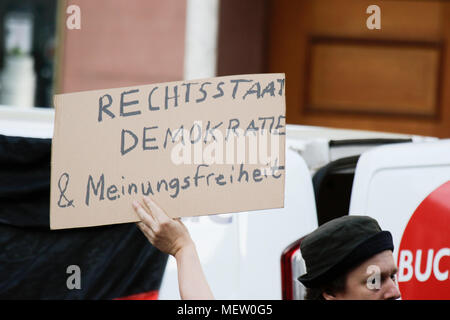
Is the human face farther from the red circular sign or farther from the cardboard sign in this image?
the red circular sign

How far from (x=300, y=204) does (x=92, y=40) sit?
460cm

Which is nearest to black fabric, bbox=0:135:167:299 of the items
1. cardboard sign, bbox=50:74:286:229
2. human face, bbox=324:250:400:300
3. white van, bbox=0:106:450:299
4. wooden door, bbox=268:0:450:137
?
white van, bbox=0:106:450:299

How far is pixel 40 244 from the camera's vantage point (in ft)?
8.87

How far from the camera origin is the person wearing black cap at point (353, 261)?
1.97m

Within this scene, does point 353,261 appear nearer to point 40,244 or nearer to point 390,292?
point 390,292

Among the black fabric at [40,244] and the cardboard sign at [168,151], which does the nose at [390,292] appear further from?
the black fabric at [40,244]

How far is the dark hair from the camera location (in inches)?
78.4

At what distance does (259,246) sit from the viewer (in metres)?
2.80

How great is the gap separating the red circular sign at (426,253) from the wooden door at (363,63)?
189 inches

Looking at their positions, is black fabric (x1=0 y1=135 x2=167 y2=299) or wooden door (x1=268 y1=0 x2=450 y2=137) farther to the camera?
wooden door (x1=268 y1=0 x2=450 y2=137)

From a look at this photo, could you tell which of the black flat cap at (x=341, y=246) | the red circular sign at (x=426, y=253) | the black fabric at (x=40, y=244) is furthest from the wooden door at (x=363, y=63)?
the black flat cap at (x=341, y=246)

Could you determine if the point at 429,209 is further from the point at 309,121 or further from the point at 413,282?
the point at 309,121

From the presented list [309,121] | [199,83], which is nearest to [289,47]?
[309,121]

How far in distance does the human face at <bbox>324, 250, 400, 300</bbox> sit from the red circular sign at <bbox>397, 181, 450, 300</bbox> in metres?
0.70
